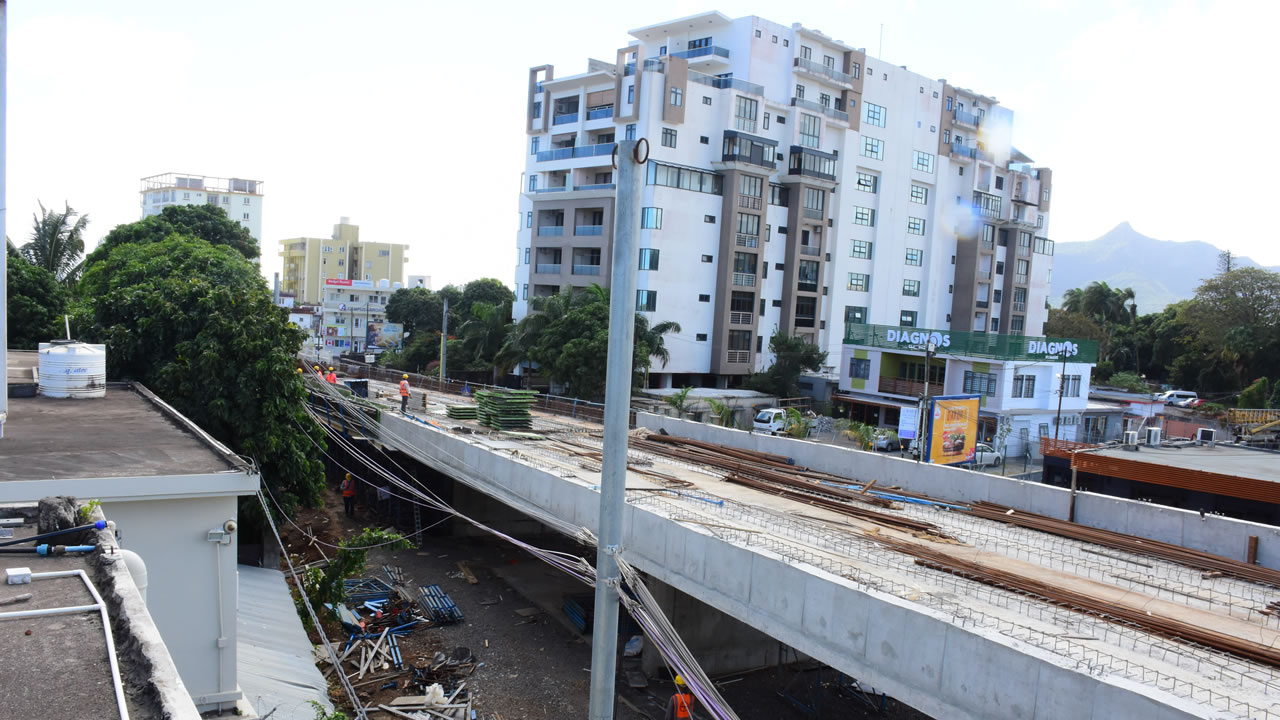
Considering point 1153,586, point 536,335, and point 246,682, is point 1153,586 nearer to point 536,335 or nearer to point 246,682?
point 246,682

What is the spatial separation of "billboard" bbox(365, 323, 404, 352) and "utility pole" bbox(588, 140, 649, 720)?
244ft

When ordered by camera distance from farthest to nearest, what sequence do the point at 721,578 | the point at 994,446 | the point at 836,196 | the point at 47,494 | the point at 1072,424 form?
the point at 836,196, the point at 1072,424, the point at 994,446, the point at 721,578, the point at 47,494

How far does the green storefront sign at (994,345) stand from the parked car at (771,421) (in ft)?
26.4

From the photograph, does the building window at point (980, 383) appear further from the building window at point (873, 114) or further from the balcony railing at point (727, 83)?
the building window at point (873, 114)

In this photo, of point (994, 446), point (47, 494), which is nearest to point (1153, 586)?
point (47, 494)

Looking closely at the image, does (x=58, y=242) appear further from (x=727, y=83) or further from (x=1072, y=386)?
(x=1072, y=386)

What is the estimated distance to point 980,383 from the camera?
41.8 m

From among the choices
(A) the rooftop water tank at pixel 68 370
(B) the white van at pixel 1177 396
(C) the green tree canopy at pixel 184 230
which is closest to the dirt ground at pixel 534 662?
(A) the rooftop water tank at pixel 68 370

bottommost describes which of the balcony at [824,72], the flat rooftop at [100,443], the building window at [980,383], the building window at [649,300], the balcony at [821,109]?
the flat rooftop at [100,443]

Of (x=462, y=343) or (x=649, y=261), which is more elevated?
(x=649, y=261)

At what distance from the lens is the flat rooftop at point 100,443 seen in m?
10.6

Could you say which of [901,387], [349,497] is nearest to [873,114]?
[901,387]

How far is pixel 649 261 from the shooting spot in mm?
50156

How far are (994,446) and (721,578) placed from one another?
30.7m
